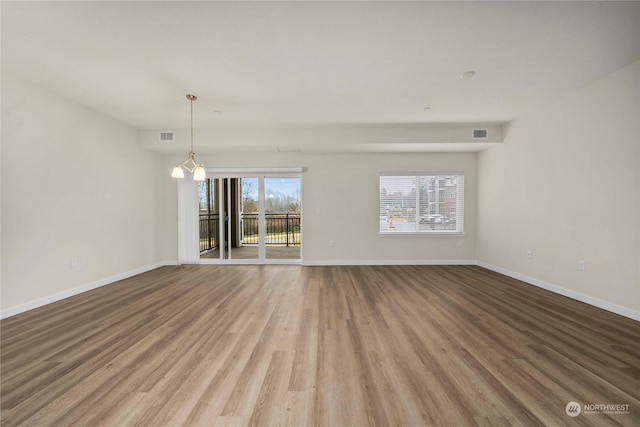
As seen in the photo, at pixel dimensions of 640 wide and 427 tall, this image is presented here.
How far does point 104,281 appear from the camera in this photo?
13.7 feet

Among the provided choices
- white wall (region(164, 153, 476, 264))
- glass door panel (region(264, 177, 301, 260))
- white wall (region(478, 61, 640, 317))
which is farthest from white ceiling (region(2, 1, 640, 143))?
glass door panel (region(264, 177, 301, 260))

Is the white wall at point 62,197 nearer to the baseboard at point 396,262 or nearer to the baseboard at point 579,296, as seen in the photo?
the baseboard at point 396,262

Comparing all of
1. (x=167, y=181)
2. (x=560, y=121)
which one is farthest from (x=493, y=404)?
(x=167, y=181)

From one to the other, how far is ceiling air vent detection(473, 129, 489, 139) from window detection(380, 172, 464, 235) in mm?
1059

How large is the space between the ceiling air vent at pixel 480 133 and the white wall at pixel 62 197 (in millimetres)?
6433

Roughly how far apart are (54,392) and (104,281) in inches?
120

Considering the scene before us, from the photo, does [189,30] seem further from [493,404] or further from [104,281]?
[104,281]

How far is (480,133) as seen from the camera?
483 centimetres

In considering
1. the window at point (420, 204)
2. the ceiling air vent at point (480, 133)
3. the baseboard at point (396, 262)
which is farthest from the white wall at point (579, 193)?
the window at point (420, 204)

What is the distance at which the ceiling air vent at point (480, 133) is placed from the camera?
4.82m

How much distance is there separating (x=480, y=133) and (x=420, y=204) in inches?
69.5

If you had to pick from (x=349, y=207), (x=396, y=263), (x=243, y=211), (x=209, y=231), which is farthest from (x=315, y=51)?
(x=209, y=231)

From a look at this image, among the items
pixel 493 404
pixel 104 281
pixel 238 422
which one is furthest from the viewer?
pixel 104 281

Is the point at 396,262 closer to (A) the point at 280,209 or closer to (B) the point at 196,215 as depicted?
(A) the point at 280,209
